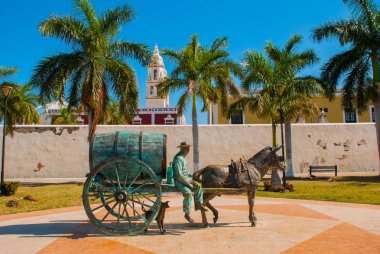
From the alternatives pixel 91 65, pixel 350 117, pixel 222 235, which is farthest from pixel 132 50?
pixel 350 117

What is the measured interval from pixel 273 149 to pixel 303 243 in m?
2.05

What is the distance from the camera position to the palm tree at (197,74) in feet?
60.8

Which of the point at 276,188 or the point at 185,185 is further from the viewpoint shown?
the point at 276,188

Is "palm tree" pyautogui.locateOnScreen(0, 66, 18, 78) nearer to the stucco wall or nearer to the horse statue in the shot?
the stucco wall

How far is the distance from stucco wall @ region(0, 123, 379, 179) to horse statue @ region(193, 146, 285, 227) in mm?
15144

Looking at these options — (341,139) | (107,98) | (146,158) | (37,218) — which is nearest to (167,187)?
(146,158)

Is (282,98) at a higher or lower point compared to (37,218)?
higher

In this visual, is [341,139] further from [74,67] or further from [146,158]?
[146,158]

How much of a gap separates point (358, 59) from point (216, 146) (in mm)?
9770

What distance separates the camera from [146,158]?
6203 mm

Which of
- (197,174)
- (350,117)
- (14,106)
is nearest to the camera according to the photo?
(197,174)

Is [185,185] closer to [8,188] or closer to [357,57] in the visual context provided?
[8,188]

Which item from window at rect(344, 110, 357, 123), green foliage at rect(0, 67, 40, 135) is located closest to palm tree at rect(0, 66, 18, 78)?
green foliage at rect(0, 67, 40, 135)

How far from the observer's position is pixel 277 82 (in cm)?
1811
